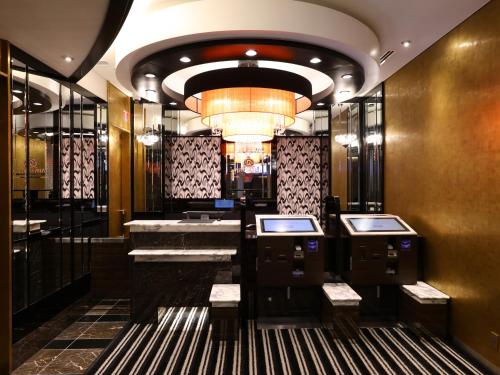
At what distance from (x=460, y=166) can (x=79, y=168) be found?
531 cm

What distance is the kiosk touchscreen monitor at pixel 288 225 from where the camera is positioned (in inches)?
170

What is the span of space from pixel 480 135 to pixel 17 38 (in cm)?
459

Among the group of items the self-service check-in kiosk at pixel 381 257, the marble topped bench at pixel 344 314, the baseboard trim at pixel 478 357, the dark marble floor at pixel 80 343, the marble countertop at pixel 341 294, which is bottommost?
the dark marble floor at pixel 80 343

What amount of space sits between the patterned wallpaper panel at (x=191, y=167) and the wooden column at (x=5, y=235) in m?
6.13

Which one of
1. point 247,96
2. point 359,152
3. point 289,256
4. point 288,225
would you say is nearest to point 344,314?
point 289,256

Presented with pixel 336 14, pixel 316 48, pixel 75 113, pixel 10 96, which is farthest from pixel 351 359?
pixel 75 113

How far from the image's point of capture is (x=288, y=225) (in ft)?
14.5

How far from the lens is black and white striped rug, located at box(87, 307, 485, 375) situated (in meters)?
3.36

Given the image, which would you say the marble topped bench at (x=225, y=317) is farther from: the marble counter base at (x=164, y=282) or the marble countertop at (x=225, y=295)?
the marble counter base at (x=164, y=282)

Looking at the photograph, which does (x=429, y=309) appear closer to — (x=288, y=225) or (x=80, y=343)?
(x=288, y=225)

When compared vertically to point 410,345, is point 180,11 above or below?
above

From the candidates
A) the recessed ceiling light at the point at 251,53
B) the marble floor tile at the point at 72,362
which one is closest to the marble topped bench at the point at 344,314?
the marble floor tile at the point at 72,362

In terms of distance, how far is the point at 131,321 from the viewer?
4.48 m

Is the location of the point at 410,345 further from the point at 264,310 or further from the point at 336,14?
the point at 336,14
